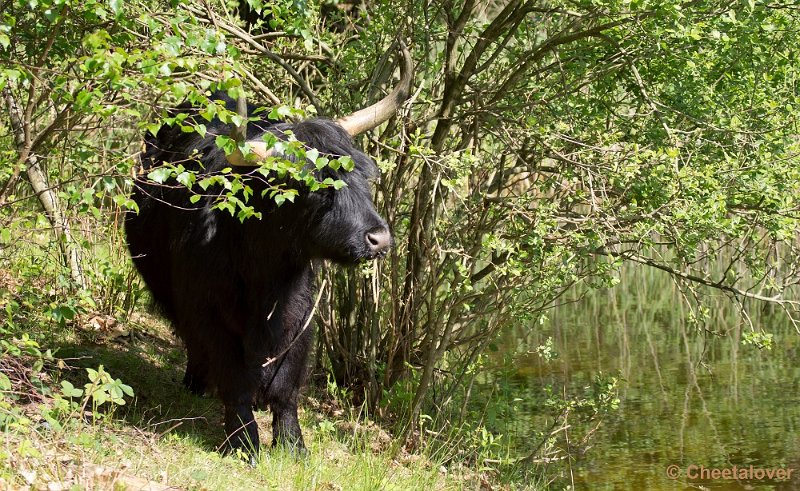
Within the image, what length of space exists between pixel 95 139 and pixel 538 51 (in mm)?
5846

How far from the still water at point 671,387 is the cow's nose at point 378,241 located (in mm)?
2209

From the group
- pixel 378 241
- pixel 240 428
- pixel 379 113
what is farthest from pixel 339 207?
pixel 240 428

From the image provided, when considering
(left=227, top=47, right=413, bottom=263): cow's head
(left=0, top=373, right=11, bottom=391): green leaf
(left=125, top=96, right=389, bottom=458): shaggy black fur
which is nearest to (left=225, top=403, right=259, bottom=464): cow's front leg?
(left=125, top=96, right=389, bottom=458): shaggy black fur

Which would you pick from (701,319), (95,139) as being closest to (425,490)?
(701,319)

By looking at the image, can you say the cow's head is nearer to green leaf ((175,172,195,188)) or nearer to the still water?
green leaf ((175,172,195,188))

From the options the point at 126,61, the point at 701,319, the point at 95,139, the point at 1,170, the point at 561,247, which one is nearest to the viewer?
the point at 126,61

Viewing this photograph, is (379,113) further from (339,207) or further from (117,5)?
(117,5)

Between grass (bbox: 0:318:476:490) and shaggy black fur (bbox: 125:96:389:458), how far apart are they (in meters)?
0.34

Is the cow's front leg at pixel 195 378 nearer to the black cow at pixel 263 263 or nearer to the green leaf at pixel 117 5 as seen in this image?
the black cow at pixel 263 263

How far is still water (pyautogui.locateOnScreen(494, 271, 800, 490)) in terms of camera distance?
7711 mm

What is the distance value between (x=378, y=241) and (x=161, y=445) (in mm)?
1732

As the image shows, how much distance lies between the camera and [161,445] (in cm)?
560

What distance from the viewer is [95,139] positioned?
10.5 meters

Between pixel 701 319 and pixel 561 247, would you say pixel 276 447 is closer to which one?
pixel 561 247
